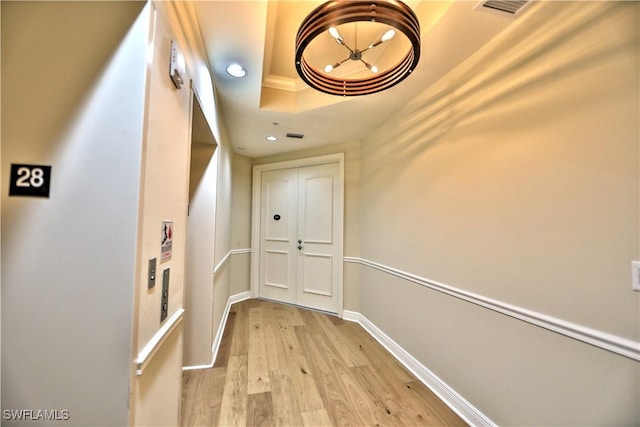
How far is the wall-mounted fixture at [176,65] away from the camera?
1134mm

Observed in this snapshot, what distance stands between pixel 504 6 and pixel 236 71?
1.69 m

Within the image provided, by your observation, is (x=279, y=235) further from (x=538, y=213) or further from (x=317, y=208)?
(x=538, y=213)

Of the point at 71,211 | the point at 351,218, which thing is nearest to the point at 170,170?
the point at 71,211

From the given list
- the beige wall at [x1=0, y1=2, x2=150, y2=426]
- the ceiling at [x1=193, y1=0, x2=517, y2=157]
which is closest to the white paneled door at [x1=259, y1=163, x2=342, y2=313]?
the ceiling at [x1=193, y1=0, x2=517, y2=157]

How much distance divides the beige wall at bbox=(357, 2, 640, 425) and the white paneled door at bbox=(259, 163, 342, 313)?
167cm

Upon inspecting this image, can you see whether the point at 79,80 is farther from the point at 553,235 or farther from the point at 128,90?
the point at 553,235

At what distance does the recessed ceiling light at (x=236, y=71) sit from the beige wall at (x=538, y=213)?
150cm

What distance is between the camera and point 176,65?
1.15 meters

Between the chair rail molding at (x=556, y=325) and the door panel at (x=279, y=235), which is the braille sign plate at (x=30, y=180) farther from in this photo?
the door panel at (x=279, y=235)

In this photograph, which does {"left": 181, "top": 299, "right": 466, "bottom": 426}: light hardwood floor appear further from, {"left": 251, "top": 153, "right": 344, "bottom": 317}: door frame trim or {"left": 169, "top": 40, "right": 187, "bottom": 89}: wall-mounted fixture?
{"left": 169, "top": 40, "right": 187, "bottom": 89}: wall-mounted fixture

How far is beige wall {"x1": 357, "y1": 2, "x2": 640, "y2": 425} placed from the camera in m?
1.04

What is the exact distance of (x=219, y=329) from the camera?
2822mm

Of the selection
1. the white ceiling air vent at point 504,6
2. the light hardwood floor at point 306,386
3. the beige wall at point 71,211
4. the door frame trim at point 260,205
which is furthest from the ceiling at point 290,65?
the light hardwood floor at point 306,386

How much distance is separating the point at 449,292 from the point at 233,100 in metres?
2.45
